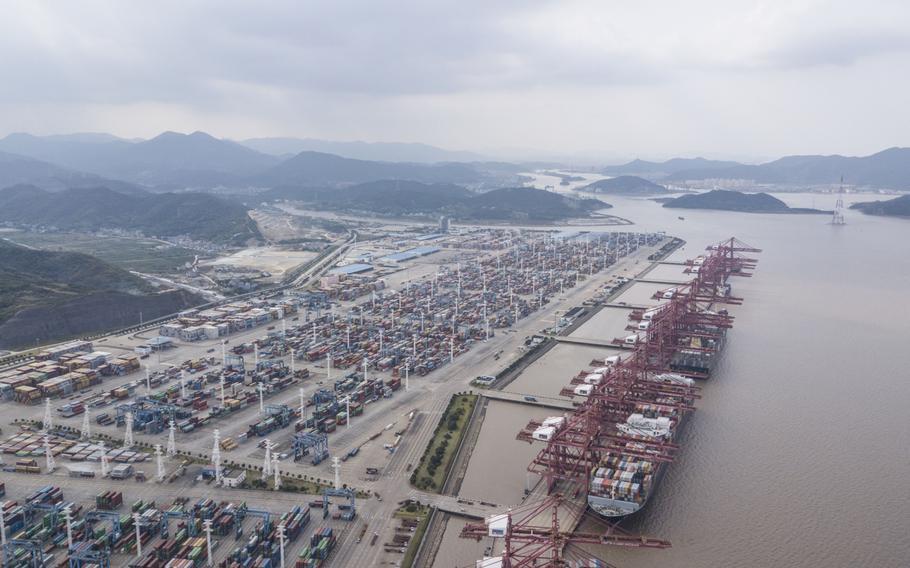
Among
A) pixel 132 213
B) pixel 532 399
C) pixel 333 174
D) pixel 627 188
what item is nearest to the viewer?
pixel 532 399

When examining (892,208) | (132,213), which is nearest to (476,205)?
(132,213)

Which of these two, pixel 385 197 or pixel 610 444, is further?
pixel 385 197

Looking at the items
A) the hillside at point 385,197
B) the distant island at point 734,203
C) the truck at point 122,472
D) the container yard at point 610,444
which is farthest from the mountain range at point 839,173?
the truck at point 122,472

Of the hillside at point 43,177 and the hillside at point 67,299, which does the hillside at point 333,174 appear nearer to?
the hillside at point 43,177

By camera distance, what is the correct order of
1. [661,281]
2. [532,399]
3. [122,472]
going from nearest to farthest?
1. [122,472]
2. [532,399]
3. [661,281]

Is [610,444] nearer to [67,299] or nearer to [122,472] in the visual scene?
[122,472]

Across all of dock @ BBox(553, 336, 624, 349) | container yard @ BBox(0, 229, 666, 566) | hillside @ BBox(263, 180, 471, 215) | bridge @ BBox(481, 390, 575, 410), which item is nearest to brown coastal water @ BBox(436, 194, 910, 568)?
bridge @ BBox(481, 390, 575, 410)
